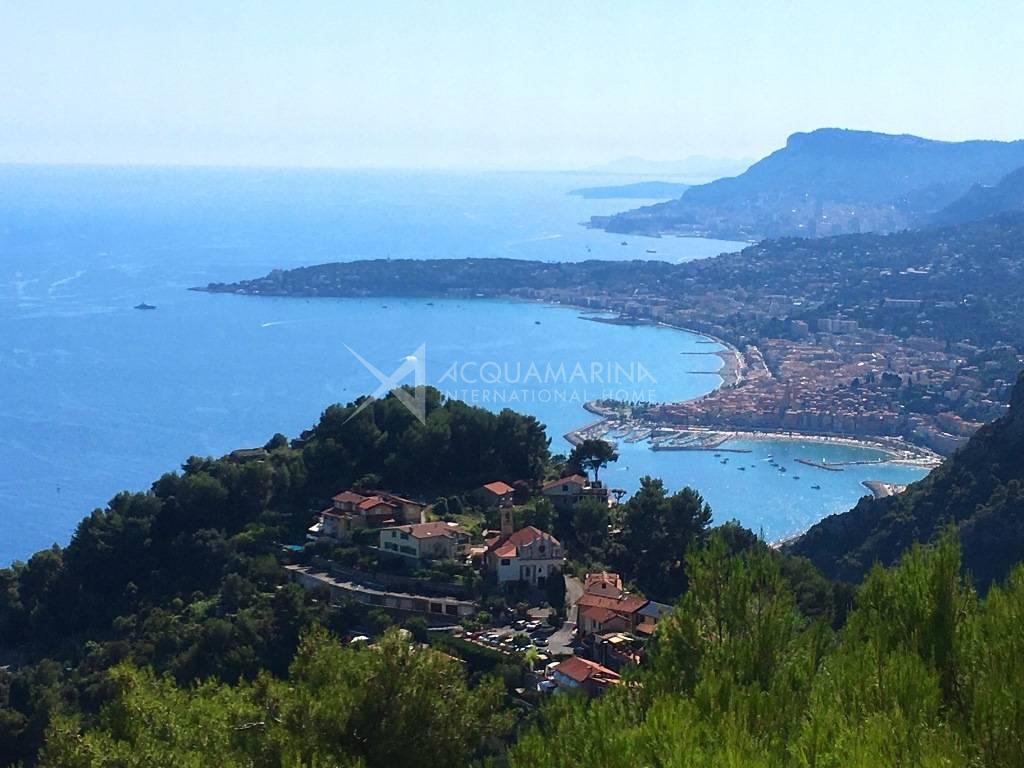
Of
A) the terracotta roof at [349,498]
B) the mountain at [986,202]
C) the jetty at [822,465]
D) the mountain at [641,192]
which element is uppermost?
the mountain at [641,192]

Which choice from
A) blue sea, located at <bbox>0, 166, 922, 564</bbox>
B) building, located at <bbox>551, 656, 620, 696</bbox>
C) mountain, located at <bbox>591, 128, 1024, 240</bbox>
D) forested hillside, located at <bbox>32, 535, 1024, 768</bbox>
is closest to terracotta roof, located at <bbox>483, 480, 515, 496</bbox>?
building, located at <bbox>551, 656, 620, 696</bbox>

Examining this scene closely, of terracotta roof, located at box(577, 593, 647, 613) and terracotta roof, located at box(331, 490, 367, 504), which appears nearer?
terracotta roof, located at box(577, 593, 647, 613)

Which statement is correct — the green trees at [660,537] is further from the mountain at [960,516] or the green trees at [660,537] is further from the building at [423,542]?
the mountain at [960,516]

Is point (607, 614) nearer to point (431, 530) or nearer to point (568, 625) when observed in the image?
point (568, 625)

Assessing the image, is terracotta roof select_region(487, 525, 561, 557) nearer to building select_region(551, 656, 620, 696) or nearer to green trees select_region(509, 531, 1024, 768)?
building select_region(551, 656, 620, 696)

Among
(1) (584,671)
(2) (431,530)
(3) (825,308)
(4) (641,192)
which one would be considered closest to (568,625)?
(1) (584,671)

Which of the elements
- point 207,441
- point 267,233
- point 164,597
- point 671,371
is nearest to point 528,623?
point 164,597

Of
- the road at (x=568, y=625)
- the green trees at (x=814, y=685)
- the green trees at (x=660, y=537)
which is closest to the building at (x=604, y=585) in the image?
the road at (x=568, y=625)
